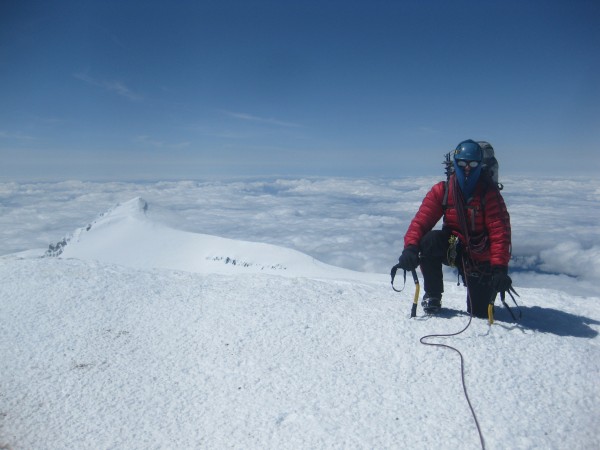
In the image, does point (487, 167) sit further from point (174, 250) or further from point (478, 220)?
point (174, 250)

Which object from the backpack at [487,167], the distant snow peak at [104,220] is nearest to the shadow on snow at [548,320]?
the backpack at [487,167]

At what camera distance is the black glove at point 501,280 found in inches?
173

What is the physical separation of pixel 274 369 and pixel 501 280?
2.94 metres

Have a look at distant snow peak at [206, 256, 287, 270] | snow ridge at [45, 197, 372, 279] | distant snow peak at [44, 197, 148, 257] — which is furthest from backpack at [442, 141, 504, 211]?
distant snow peak at [44, 197, 148, 257]

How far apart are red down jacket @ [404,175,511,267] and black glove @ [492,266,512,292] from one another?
2.8 inches

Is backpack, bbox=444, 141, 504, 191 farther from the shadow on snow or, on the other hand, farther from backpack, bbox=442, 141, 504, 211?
the shadow on snow

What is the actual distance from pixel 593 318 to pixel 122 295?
7520mm

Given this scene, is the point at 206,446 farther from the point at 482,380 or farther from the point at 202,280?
the point at 202,280

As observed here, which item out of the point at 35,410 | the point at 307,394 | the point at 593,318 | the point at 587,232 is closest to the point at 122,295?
the point at 35,410

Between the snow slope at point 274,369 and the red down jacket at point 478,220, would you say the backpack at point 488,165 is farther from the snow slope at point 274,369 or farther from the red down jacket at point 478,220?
the snow slope at point 274,369

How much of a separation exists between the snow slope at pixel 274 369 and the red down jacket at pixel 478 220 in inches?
39.1

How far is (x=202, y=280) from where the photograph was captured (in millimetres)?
6809

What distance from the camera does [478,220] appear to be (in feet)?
15.7

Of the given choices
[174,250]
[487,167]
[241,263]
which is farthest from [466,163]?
[174,250]
